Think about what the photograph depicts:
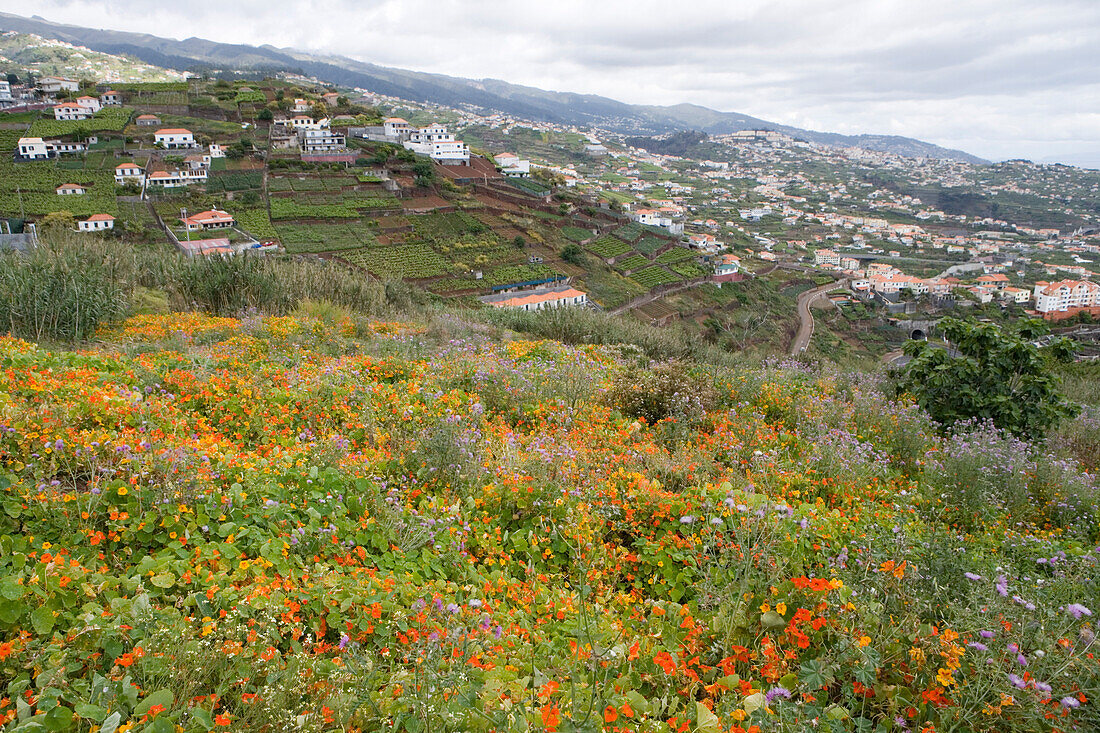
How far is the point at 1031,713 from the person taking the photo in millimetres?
1850

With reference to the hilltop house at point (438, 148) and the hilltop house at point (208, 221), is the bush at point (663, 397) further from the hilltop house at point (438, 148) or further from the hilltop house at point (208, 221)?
the hilltop house at point (438, 148)

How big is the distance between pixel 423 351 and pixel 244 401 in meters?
3.00

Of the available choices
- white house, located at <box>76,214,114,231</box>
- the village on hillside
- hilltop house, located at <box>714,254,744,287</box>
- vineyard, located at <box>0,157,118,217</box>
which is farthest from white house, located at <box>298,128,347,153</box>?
hilltop house, located at <box>714,254,744,287</box>

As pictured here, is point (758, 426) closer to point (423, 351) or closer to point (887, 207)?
point (423, 351)

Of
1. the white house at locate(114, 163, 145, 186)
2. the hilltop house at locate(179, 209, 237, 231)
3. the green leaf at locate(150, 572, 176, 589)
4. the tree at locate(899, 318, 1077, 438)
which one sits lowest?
the hilltop house at locate(179, 209, 237, 231)

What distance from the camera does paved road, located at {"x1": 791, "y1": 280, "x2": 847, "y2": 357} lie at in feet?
128

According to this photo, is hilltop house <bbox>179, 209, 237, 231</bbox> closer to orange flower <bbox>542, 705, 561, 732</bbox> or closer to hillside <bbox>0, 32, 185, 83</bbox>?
orange flower <bbox>542, 705, 561, 732</bbox>

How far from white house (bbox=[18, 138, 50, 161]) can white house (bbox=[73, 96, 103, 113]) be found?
1291cm

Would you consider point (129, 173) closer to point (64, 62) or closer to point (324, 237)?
point (324, 237)

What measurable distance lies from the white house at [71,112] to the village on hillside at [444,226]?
173mm

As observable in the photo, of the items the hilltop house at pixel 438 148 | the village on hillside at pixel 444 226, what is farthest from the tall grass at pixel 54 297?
the hilltop house at pixel 438 148

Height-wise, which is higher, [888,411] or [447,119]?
[447,119]

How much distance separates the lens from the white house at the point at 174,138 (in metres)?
54.8

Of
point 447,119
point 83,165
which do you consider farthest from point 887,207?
point 83,165
